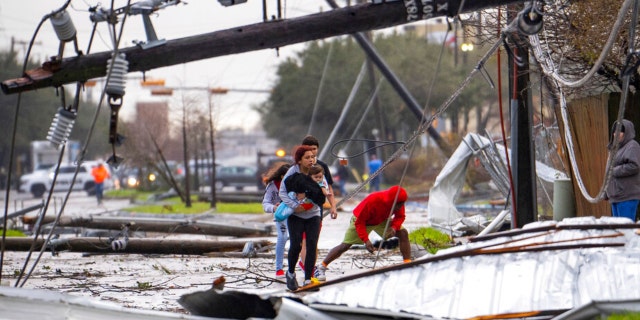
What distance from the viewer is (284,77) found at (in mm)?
67938

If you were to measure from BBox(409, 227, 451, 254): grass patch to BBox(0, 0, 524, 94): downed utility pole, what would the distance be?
538 cm

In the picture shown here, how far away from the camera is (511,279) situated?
8.84 meters

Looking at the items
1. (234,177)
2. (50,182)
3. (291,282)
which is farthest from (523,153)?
(234,177)

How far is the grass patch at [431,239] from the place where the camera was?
52.5 feet

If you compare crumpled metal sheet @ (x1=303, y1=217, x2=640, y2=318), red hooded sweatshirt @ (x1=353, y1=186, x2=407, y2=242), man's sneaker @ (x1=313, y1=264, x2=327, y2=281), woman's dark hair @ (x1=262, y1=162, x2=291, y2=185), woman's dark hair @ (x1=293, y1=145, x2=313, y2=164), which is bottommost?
man's sneaker @ (x1=313, y1=264, x2=327, y2=281)

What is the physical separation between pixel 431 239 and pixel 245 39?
713 centimetres

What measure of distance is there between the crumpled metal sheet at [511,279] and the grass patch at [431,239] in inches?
235

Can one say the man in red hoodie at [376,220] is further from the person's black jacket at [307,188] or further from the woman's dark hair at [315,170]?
the person's black jacket at [307,188]

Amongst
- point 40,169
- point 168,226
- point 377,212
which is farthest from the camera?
point 40,169

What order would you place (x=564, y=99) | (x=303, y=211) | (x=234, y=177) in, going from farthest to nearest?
1. (x=234, y=177)
2. (x=564, y=99)
3. (x=303, y=211)

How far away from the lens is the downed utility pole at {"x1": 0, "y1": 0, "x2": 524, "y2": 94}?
10547 millimetres

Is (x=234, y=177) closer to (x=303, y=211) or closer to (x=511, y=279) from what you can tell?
(x=303, y=211)

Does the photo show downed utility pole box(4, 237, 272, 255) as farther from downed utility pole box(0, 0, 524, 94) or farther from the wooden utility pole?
downed utility pole box(0, 0, 524, 94)

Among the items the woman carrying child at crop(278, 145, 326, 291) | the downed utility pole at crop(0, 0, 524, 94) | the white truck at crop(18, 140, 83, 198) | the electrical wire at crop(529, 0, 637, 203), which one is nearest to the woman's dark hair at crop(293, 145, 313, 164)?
the woman carrying child at crop(278, 145, 326, 291)
